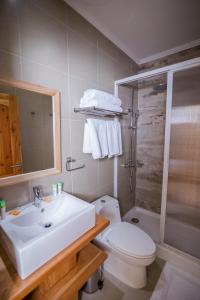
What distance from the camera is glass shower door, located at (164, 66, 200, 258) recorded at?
5.38 ft

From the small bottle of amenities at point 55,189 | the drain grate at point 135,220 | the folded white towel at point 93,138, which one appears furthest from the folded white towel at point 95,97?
the drain grate at point 135,220

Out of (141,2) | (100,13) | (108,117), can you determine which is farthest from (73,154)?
(141,2)

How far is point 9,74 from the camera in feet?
3.19

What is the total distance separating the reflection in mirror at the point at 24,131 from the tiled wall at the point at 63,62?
111 millimetres

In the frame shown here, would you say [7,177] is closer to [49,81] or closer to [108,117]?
[49,81]

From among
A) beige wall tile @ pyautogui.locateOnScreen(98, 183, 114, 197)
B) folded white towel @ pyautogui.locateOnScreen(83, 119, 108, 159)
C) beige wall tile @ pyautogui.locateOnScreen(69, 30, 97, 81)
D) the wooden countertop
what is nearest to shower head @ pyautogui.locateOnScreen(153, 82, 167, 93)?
beige wall tile @ pyautogui.locateOnScreen(69, 30, 97, 81)

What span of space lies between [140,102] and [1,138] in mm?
2117

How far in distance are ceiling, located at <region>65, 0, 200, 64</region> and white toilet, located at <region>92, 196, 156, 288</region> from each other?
6.38ft

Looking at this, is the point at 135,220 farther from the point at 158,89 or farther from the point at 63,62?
the point at 63,62

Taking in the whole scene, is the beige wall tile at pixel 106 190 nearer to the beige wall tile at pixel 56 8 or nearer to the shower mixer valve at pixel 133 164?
the shower mixer valve at pixel 133 164

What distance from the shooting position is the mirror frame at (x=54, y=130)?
1.00 metres

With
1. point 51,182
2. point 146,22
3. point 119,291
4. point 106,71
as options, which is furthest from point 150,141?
point 119,291

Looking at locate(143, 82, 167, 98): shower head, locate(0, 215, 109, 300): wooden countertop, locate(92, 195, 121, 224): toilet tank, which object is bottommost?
locate(92, 195, 121, 224): toilet tank

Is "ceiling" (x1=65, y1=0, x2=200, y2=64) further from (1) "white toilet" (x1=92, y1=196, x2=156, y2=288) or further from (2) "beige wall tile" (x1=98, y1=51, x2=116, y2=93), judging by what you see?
(1) "white toilet" (x1=92, y1=196, x2=156, y2=288)
